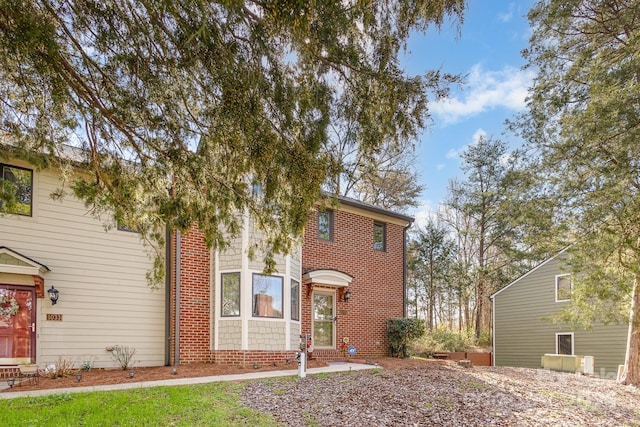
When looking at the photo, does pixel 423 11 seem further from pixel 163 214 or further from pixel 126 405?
pixel 126 405

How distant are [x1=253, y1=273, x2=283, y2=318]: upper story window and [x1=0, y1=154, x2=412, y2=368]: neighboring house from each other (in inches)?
0.9

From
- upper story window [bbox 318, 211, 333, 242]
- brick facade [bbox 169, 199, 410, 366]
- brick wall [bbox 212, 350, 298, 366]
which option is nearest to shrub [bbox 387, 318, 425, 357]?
brick facade [bbox 169, 199, 410, 366]

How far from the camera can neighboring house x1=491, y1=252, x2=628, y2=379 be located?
15078mm

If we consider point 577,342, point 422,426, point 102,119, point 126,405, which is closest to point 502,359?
point 577,342

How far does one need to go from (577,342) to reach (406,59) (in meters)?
15.5

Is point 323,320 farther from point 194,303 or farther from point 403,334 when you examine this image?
point 194,303

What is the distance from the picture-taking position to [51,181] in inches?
367

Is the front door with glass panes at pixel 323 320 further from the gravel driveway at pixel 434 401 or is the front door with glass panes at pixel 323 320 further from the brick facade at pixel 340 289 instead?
the gravel driveway at pixel 434 401

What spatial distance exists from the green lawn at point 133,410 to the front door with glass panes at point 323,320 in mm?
6073

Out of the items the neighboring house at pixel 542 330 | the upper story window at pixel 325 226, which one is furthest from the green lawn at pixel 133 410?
the neighboring house at pixel 542 330

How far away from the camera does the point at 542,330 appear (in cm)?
1722

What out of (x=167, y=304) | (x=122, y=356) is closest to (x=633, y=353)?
(x=167, y=304)

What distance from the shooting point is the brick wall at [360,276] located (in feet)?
41.7

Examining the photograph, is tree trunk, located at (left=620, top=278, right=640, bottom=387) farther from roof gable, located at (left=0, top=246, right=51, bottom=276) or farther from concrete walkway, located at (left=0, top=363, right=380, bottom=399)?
roof gable, located at (left=0, top=246, right=51, bottom=276)
